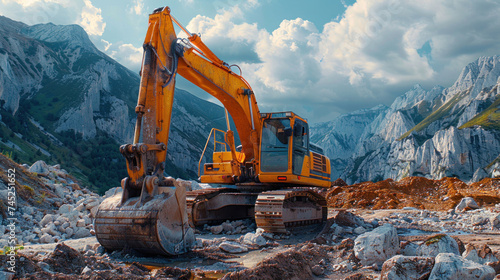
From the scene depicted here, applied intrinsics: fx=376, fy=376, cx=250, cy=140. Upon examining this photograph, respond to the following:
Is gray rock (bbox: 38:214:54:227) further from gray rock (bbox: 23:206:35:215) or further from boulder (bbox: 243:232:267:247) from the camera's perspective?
boulder (bbox: 243:232:267:247)

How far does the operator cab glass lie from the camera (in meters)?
11.0

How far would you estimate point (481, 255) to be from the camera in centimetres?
509

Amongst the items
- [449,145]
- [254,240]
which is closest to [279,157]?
[254,240]

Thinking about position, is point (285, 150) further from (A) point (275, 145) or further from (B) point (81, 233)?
(B) point (81, 233)

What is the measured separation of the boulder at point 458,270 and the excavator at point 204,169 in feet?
13.9

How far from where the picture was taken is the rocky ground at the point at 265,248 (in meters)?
4.45

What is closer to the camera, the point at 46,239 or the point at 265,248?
the point at 265,248

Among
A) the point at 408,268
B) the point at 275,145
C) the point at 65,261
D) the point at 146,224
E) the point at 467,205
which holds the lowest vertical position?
the point at 65,261

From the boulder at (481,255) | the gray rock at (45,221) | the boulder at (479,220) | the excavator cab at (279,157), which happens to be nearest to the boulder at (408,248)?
the boulder at (481,255)

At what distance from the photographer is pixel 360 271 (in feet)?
18.4

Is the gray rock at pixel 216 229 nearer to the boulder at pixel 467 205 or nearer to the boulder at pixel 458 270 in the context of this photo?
the boulder at pixel 458 270

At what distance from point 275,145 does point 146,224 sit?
5.60m

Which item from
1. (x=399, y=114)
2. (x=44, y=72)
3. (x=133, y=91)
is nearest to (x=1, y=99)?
(x=44, y=72)

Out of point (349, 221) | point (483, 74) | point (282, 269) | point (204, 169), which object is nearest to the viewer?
point (282, 269)
